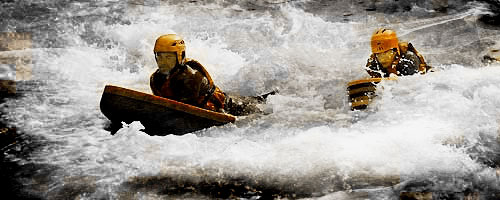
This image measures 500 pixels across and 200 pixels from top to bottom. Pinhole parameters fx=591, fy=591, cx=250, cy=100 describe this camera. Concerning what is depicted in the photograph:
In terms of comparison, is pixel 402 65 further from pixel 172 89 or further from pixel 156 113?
pixel 156 113

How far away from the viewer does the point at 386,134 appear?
6590mm

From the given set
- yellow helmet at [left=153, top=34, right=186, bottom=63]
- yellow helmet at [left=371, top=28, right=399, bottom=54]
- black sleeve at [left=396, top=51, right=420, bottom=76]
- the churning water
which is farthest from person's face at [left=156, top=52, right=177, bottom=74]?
black sleeve at [left=396, top=51, right=420, bottom=76]

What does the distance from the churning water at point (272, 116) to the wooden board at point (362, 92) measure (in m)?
0.11

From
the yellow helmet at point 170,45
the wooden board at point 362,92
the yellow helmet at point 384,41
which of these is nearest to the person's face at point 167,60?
the yellow helmet at point 170,45

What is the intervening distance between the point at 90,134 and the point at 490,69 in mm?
5914

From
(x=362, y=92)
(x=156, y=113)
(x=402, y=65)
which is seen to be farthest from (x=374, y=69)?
(x=156, y=113)

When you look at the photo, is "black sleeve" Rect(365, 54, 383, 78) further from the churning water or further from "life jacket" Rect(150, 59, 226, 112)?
"life jacket" Rect(150, 59, 226, 112)

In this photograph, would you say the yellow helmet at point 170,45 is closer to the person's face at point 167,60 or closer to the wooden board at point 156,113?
the person's face at point 167,60

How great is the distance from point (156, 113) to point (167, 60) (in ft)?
2.11

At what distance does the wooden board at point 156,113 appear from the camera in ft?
21.4

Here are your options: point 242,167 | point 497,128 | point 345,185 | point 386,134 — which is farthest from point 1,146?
point 497,128

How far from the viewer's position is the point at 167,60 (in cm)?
684

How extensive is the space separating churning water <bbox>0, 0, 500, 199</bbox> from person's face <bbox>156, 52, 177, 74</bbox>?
726mm

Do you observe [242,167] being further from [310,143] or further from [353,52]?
[353,52]
